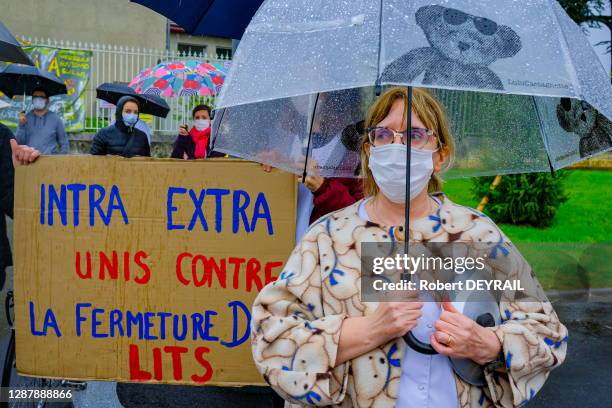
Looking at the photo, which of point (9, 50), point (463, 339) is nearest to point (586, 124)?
point (463, 339)

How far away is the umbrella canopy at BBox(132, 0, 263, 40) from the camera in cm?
465

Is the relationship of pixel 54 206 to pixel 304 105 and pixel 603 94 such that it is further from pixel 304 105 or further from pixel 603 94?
pixel 603 94

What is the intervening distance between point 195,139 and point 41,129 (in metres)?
3.49

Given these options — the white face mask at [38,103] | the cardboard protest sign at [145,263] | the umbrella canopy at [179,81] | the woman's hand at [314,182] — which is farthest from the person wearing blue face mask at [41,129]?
the woman's hand at [314,182]

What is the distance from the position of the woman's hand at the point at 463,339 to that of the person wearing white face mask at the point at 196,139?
631cm

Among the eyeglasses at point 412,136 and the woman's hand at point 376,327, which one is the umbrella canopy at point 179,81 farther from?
the woman's hand at point 376,327

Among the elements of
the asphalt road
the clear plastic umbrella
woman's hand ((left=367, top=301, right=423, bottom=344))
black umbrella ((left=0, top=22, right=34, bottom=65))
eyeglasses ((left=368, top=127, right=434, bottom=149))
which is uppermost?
black umbrella ((left=0, top=22, right=34, bottom=65))

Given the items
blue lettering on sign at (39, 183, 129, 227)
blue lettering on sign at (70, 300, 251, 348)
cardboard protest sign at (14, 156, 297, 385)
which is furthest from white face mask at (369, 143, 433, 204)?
blue lettering on sign at (39, 183, 129, 227)

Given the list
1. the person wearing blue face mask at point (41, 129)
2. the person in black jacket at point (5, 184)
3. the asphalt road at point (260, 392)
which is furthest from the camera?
the person wearing blue face mask at point (41, 129)

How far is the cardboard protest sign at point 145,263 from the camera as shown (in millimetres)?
3537

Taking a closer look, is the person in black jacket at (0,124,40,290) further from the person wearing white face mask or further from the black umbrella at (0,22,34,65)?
the person wearing white face mask

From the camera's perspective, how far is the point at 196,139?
8.57 m

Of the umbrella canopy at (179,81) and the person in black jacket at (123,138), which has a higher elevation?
the umbrella canopy at (179,81)

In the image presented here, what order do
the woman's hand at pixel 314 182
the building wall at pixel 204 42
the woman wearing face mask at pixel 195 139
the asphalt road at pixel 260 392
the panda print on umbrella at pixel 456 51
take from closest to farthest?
the panda print on umbrella at pixel 456 51, the woman's hand at pixel 314 182, the asphalt road at pixel 260 392, the woman wearing face mask at pixel 195 139, the building wall at pixel 204 42
